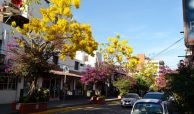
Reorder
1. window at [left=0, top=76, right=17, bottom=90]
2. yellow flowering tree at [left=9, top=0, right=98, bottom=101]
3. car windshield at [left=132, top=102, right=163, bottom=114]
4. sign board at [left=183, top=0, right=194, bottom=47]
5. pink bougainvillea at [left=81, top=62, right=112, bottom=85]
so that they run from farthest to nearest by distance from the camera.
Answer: pink bougainvillea at [left=81, top=62, right=112, bottom=85], window at [left=0, top=76, right=17, bottom=90], yellow flowering tree at [left=9, top=0, right=98, bottom=101], car windshield at [left=132, top=102, right=163, bottom=114], sign board at [left=183, top=0, right=194, bottom=47]

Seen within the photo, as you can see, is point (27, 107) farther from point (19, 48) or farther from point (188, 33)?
point (188, 33)

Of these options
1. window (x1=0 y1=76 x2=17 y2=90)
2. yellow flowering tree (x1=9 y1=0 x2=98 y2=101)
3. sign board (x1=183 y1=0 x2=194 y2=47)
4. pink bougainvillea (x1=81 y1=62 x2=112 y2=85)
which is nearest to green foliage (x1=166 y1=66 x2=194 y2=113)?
yellow flowering tree (x1=9 y1=0 x2=98 y2=101)

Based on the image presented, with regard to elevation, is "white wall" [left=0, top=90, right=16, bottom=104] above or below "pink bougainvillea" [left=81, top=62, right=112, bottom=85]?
below

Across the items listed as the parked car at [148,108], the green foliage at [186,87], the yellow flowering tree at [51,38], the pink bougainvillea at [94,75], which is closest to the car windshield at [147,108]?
the parked car at [148,108]

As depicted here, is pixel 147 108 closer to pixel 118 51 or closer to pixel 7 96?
pixel 7 96

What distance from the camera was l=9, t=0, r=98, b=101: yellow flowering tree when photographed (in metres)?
23.6

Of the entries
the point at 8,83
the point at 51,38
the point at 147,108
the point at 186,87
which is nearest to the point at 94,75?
the point at 8,83

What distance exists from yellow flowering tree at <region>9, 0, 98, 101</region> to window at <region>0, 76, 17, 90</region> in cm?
428

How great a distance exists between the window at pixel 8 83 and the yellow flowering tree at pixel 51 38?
14.0ft

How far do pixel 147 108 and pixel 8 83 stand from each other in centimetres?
1947

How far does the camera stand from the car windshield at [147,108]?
1260cm

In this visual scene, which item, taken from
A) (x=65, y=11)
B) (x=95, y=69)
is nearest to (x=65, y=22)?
(x=65, y=11)

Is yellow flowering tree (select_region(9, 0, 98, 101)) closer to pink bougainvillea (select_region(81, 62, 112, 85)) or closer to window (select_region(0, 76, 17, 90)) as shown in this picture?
window (select_region(0, 76, 17, 90))

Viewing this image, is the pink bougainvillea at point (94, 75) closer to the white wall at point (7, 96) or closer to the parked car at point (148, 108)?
the white wall at point (7, 96)
